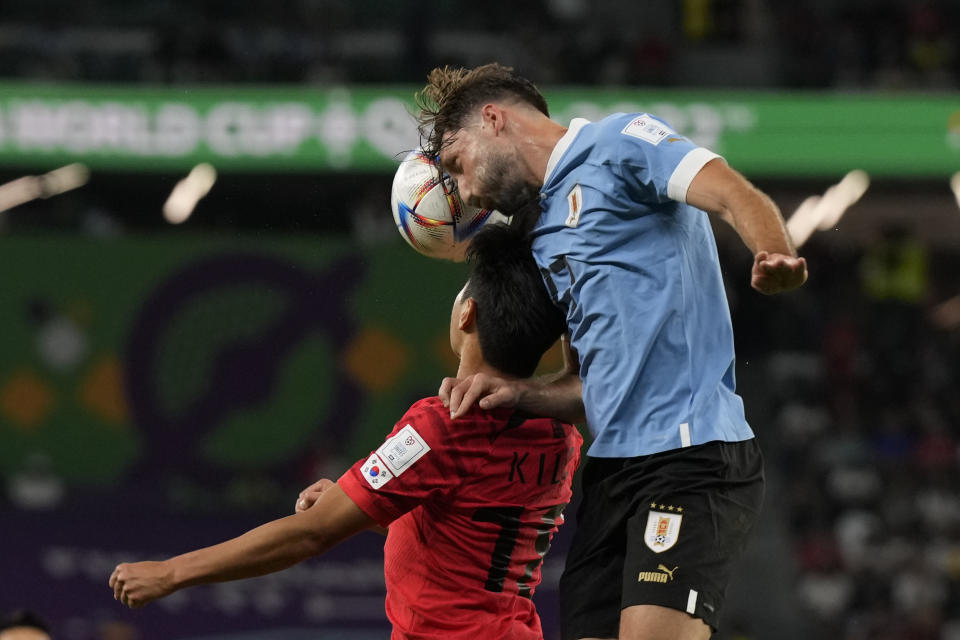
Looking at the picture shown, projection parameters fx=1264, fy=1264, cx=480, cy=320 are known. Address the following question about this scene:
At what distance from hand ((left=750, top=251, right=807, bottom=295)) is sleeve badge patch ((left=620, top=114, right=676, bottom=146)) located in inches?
22.6

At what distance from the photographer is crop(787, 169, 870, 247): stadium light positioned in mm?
11266

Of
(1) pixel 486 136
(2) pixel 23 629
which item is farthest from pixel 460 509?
(2) pixel 23 629

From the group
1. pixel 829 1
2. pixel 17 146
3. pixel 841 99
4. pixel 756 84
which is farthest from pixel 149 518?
pixel 829 1

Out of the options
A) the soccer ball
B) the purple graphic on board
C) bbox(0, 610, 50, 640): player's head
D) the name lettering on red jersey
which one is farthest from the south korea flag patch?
the purple graphic on board

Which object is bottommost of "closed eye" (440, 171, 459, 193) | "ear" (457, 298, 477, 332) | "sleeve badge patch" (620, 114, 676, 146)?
"ear" (457, 298, 477, 332)

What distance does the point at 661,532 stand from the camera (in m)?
2.95

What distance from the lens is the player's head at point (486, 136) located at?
329 cm

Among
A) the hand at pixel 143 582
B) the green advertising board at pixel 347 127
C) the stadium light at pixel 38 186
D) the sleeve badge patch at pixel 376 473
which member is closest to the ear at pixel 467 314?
the sleeve badge patch at pixel 376 473

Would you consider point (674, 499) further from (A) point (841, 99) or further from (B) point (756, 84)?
(B) point (756, 84)

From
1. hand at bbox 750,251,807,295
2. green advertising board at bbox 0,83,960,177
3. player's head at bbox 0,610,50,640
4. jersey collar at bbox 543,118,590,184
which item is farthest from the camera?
green advertising board at bbox 0,83,960,177

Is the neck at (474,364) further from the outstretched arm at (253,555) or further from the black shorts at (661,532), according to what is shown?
the outstretched arm at (253,555)

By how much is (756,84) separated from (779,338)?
280 centimetres

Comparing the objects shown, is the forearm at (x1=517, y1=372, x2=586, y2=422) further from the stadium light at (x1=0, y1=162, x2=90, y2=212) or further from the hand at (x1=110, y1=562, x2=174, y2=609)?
the stadium light at (x1=0, y1=162, x2=90, y2=212)

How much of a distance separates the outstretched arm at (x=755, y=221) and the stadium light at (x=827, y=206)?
7659mm
